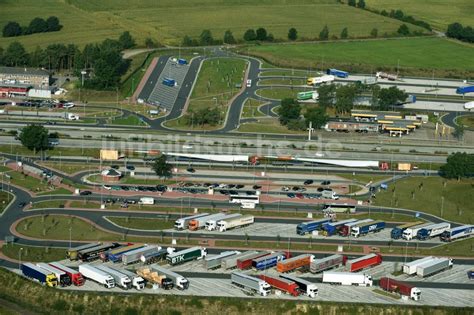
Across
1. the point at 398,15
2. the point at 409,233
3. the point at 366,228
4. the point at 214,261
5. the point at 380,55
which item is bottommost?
the point at 214,261

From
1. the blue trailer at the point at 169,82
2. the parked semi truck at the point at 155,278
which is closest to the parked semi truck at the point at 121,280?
the parked semi truck at the point at 155,278

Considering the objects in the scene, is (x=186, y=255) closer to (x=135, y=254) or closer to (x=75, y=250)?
(x=135, y=254)

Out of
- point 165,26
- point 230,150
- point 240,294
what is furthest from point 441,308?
point 165,26

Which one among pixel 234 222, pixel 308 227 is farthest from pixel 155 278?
pixel 308 227

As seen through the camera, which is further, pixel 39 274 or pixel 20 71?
pixel 20 71

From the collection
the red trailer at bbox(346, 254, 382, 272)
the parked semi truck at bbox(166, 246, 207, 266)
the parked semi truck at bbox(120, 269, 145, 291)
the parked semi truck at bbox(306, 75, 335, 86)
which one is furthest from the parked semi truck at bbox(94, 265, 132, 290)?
the parked semi truck at bbox(306, 75, 335, 86)

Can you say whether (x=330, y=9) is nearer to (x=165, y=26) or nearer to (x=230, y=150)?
(x=165, y=26)
